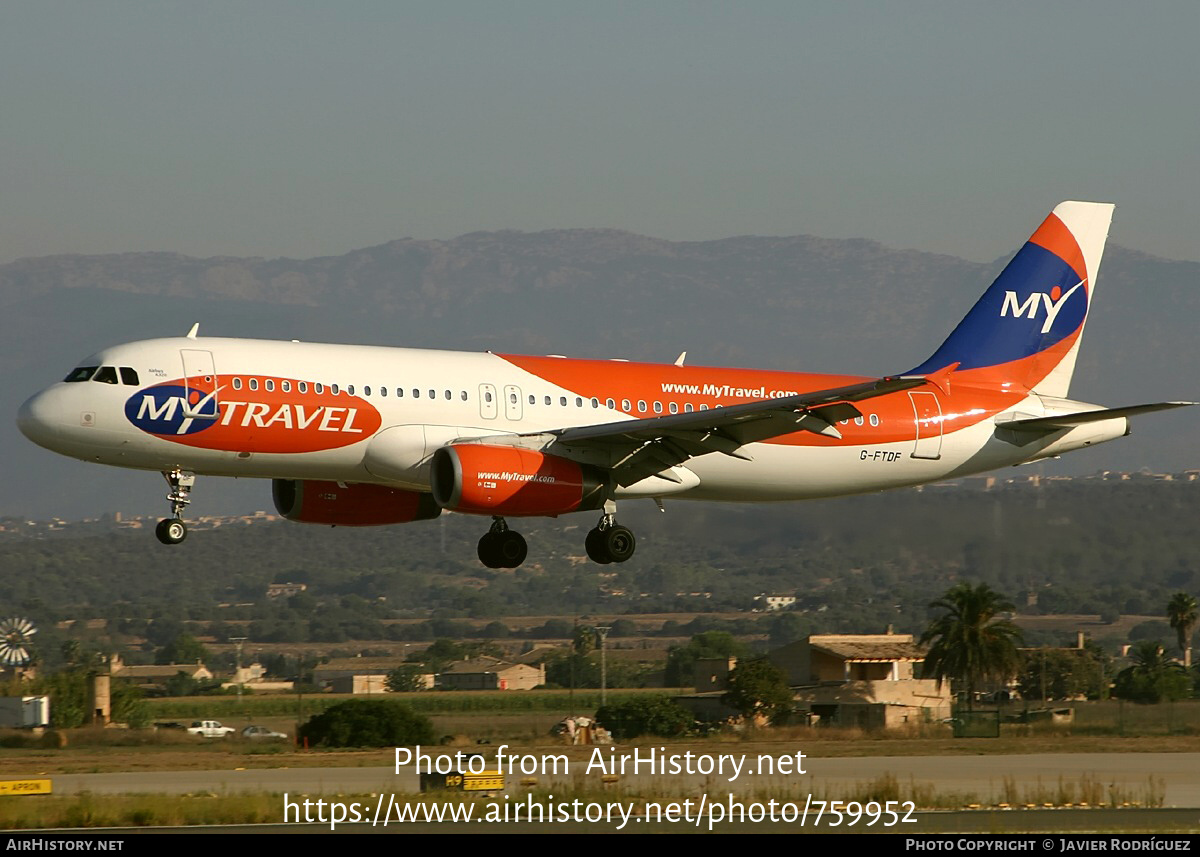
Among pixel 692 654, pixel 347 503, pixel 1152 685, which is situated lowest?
pixel 1152 685

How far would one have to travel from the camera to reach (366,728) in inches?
2633

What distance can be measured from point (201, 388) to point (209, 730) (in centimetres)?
4521

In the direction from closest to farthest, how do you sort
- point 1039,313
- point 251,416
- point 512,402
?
point 251,416, point 512,402, point 1039,313

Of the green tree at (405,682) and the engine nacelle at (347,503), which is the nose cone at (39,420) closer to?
the engine nacelle at (347,503)

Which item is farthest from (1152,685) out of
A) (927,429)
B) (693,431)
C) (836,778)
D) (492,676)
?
(693,431)

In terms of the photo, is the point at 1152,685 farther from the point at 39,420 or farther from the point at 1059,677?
the point at 39,420

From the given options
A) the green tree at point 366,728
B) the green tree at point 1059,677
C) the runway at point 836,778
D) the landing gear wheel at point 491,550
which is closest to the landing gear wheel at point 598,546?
the landing gear wheel at point 491,550

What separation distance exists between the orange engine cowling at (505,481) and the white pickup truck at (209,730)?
132 feet

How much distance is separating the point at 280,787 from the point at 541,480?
524 inches

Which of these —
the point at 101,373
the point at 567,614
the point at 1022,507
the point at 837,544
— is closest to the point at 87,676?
the point at 837,544

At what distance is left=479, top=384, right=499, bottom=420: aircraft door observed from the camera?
3803 centimetres

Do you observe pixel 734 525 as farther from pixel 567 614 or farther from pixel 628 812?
pixel 567 614

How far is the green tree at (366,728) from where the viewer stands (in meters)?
66.3

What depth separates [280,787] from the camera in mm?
45125
